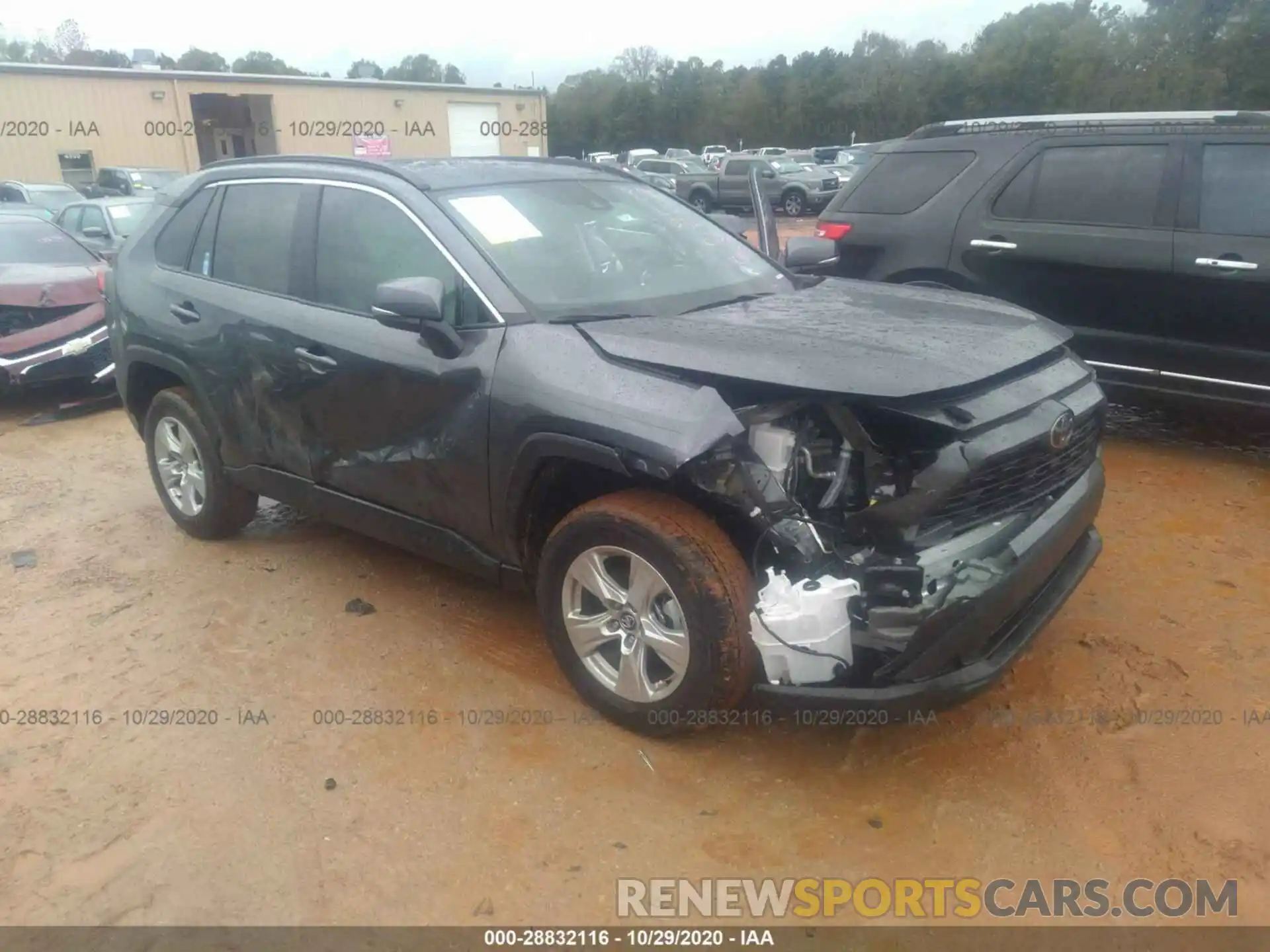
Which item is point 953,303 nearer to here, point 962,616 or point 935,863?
point 962,616

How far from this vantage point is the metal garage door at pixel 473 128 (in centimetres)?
3866

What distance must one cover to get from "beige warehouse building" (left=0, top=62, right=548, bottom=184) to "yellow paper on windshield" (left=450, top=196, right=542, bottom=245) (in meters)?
26.8

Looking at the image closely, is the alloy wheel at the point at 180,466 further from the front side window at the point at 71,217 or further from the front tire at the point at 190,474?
the front side window at the point at 71,217

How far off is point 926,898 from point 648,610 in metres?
1.09

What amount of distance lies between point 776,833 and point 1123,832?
37.5 inches

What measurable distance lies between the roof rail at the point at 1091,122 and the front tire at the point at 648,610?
419cm

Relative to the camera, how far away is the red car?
24.2 feet

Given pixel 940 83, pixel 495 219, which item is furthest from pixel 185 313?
pixel 940 83

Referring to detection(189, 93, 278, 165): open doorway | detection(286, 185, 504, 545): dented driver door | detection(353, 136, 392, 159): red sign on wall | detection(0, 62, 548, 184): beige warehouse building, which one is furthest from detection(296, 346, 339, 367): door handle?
detection(189, 93, 278, 165): open doorway

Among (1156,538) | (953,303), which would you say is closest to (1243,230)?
(1156,538)

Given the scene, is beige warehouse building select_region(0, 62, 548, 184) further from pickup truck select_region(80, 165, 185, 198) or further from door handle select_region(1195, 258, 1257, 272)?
door handle select_region(1195, 258, 1257, 272)

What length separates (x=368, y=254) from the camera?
148 inches

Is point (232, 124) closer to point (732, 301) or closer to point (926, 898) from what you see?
point (732, 301)

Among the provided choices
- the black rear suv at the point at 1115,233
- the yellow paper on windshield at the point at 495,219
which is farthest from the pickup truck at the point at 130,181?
the yellow paper on windshield at the point at 495,219
